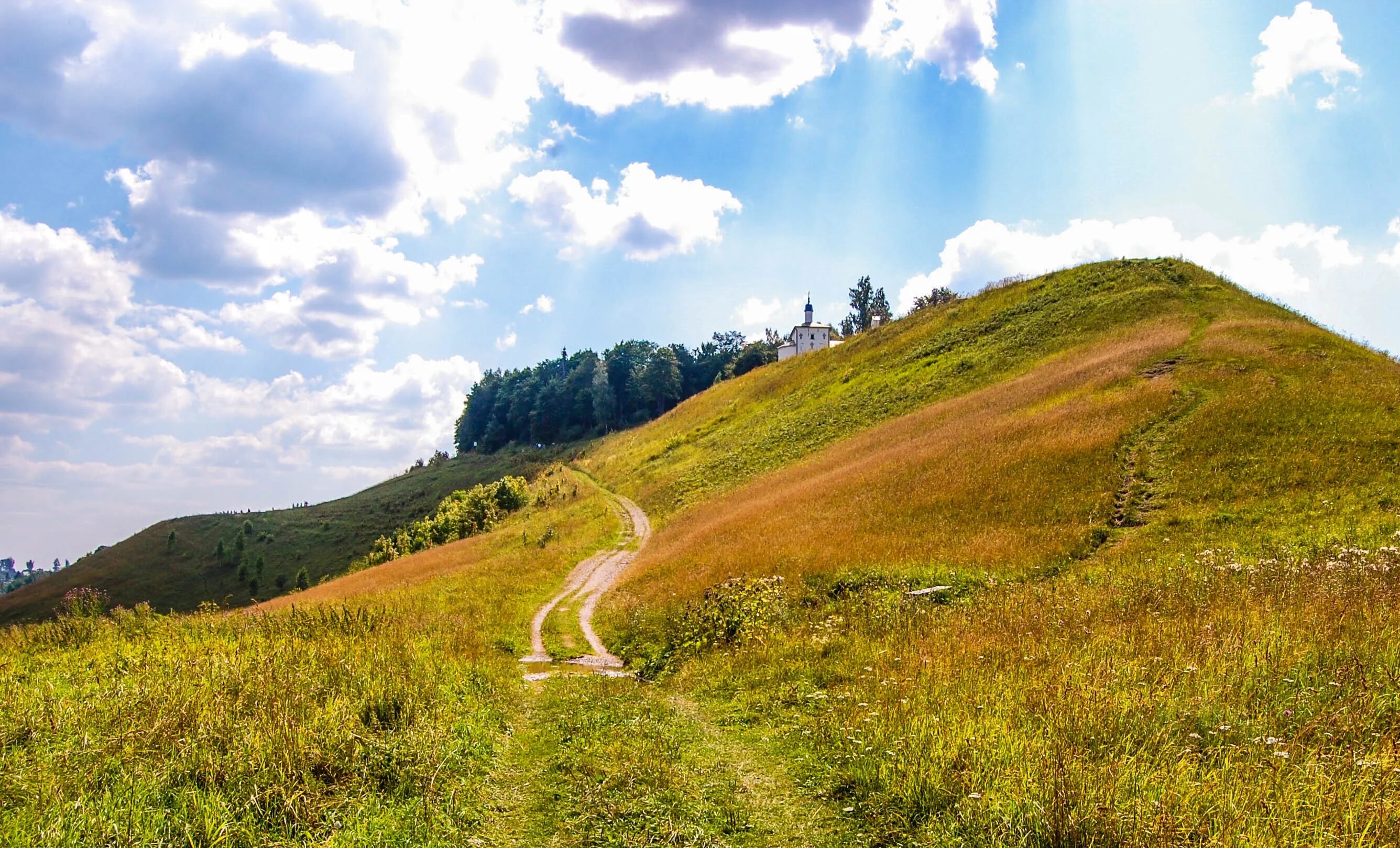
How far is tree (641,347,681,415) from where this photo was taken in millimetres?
126312

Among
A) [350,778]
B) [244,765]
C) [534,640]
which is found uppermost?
[244,765]

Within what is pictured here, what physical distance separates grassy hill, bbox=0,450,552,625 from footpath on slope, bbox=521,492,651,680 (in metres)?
48.7

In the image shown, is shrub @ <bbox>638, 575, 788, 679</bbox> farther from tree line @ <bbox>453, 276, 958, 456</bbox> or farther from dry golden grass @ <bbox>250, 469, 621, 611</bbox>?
tree line @ <bbox>453, 276, 958, 456</bbox>

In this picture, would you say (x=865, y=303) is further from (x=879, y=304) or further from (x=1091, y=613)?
(x=1091, y=613)

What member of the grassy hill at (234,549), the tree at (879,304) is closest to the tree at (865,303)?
the tree at (879,304)

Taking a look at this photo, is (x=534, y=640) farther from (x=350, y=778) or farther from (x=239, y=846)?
(x=239, y=846)

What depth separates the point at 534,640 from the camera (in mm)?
18797

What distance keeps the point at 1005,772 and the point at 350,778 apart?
22.1 ft

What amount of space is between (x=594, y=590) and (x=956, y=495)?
555 inches

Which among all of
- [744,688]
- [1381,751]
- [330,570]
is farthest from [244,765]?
[330,570]

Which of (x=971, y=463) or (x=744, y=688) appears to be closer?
(x=744, y=688)

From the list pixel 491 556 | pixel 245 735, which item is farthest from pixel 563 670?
pixel 491 556

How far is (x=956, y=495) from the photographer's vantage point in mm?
22297

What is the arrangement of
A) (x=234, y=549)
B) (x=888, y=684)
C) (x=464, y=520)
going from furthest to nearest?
(x=234, y=549) → (x=464, y=520) → (x=888, y=684)
